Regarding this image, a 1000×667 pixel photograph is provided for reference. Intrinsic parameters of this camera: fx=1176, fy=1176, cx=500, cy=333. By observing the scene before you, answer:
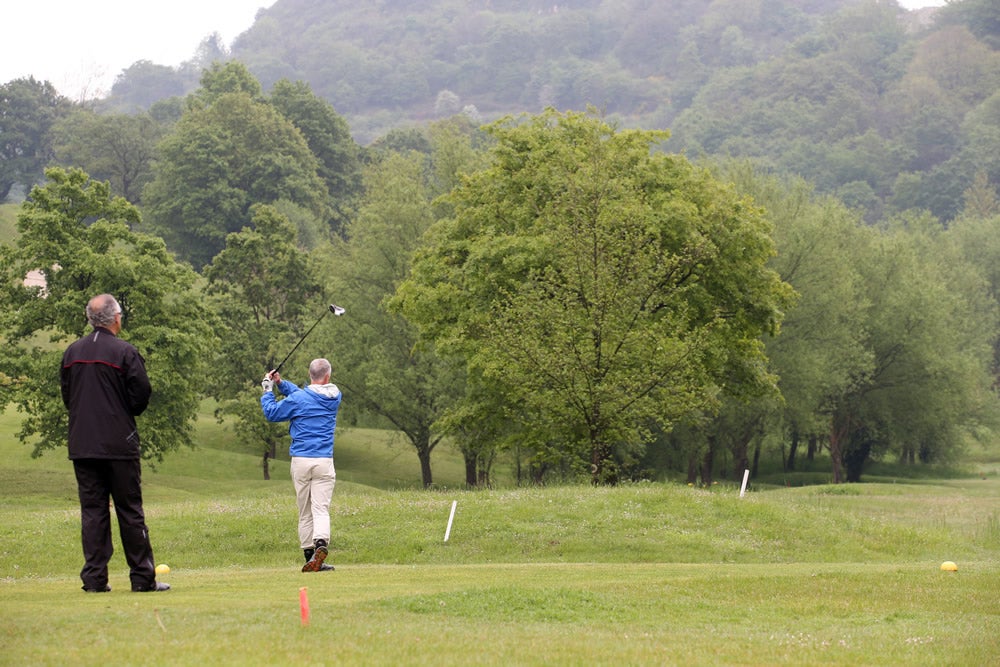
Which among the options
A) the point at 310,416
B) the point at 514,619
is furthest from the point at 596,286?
the point at 514,619

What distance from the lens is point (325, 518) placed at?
51.4ft

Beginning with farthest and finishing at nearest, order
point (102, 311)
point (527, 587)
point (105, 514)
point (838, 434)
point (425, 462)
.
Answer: point (838, 434), point (425, 462), point (527, 587), point (105, 514), point (102, 311)

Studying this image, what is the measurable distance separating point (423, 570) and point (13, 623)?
305 inches

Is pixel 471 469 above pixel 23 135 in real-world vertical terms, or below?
below

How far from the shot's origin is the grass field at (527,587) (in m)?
9.20

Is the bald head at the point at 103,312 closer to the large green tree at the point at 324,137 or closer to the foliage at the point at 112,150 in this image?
the large green tree at the point at 324,137

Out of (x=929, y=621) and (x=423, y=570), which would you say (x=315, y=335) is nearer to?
(x=423, y=570)

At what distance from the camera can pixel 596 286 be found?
101 feet

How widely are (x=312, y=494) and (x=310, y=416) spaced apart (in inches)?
41.2

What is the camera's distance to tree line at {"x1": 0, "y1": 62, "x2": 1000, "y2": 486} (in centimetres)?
3170

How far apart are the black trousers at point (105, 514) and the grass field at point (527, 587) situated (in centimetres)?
52

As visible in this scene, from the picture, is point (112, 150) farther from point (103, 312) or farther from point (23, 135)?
point (103, 312)

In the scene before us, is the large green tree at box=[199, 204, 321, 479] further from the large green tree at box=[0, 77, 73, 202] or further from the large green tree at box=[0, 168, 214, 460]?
the large green tree at box=[0, 77, 73, 202]

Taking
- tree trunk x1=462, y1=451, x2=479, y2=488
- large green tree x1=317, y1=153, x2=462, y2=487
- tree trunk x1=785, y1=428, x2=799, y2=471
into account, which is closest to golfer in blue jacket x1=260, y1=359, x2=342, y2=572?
large green tree x1=317, y1=153, x2=462, y2=487
